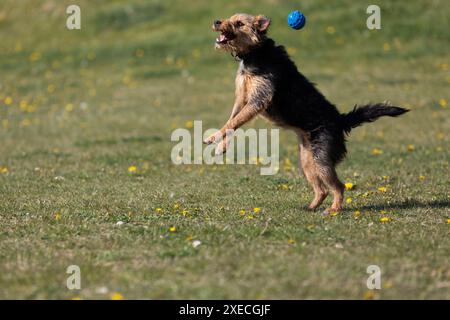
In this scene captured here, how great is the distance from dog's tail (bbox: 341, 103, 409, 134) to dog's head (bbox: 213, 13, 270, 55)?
56.7 inches

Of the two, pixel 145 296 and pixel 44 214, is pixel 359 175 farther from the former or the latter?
pixel 145 296

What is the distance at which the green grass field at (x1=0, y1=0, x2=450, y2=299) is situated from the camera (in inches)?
225

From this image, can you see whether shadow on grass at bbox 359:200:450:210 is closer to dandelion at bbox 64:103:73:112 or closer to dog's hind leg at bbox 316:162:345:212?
dog's hind leg at bbox 316:162:345:212

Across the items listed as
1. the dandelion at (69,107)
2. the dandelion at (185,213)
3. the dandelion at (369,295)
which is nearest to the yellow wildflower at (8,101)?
the dandelion at (69,107)

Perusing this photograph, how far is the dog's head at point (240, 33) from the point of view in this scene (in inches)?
330

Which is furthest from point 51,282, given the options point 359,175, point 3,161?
point 3,161

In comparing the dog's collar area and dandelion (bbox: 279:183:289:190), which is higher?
the dog's collar area

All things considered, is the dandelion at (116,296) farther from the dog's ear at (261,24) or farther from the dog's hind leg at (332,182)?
the dog's ear at (261,24)

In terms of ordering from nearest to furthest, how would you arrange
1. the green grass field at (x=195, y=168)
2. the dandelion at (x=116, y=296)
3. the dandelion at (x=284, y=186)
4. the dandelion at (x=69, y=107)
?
the dandelion at (x=116, y=296) < the green grass field at (x=195, y=168) < the dandelion at (x=284, y=186) < the dandelion at (x=69, y=107)

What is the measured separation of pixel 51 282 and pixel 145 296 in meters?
0.86

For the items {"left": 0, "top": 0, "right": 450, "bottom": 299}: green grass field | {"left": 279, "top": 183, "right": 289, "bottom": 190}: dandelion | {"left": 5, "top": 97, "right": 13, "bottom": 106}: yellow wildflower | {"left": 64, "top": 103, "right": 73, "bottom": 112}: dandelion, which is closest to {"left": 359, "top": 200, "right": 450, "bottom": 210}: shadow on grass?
{"left": 0, "top": 0, "right": 450, "bottom": 299}: green grass field

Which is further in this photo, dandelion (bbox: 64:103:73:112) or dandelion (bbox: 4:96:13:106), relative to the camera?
dandelion (bbox: 4:96:13:106)

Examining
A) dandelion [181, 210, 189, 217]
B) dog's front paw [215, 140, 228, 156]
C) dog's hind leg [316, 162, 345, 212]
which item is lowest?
dandelion [181, 210, 189, 217]

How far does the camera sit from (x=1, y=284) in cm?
556
